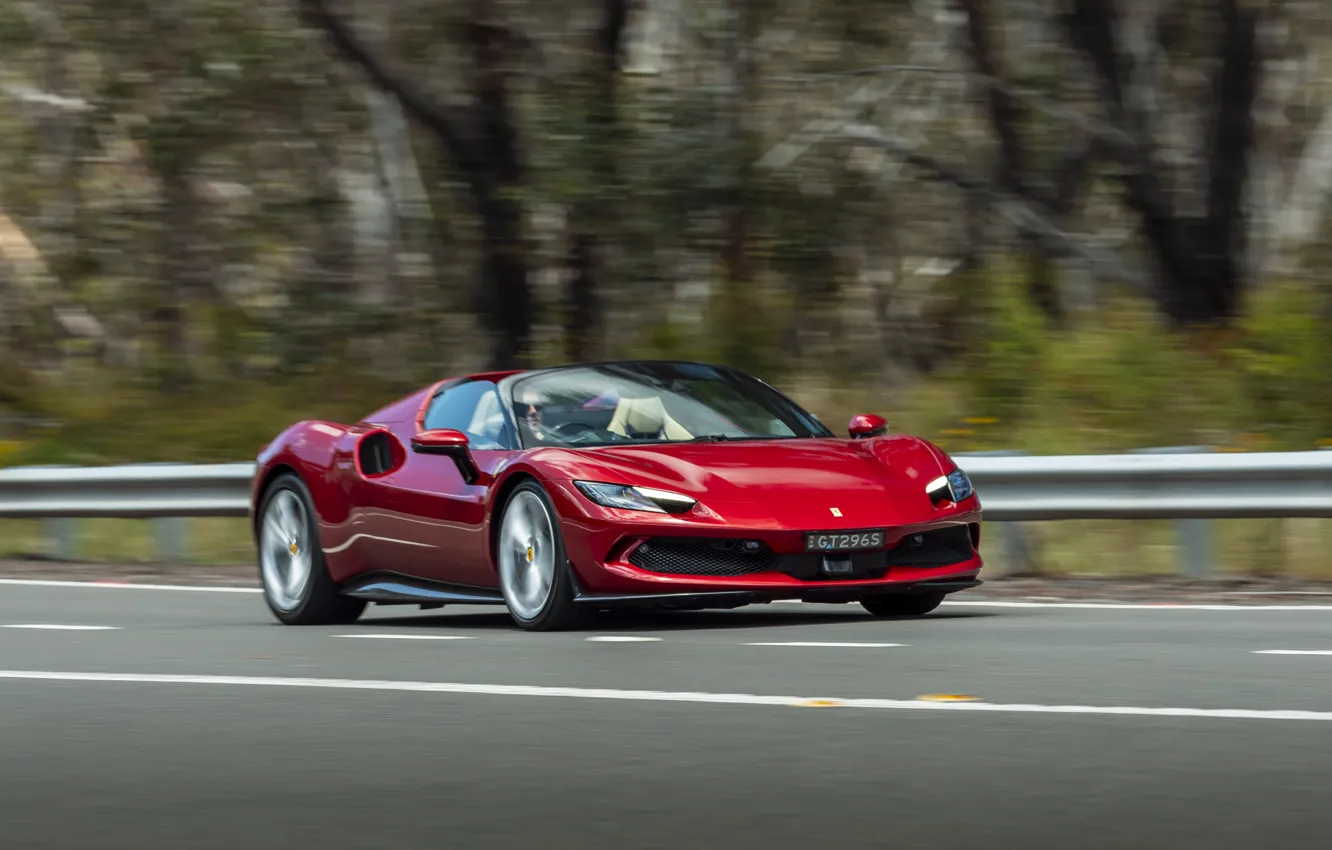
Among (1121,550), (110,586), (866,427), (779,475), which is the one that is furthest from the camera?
(1121,550)

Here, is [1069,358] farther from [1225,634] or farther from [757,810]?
[757,810]

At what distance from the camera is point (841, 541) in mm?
9906

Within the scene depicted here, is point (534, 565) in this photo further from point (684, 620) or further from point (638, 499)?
point (684, 620)

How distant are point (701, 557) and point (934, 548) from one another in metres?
0.99

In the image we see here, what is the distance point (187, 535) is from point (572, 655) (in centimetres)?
812

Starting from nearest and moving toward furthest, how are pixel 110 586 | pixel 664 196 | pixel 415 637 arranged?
pixel 415 637, pixel 110 586, pixel 664 196

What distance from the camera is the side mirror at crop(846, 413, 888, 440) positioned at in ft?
35.8

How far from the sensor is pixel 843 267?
2062cm

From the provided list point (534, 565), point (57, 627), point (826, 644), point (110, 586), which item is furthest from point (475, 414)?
point (110, 586)

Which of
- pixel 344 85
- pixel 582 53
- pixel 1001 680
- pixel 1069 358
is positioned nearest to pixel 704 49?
pixel 582 53

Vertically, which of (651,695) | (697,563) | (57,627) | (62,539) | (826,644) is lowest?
(62,539)

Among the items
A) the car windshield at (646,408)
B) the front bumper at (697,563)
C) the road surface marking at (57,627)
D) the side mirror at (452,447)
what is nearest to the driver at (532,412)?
the car windshield at (646,408)

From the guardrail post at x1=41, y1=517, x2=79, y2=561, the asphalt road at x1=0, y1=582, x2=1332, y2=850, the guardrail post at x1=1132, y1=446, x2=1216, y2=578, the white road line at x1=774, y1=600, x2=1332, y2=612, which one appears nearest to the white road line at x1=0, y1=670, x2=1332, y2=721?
the asphalt road at x1=0, y1=582, x2=1332, y2=850

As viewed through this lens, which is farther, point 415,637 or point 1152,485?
point 1152,485
